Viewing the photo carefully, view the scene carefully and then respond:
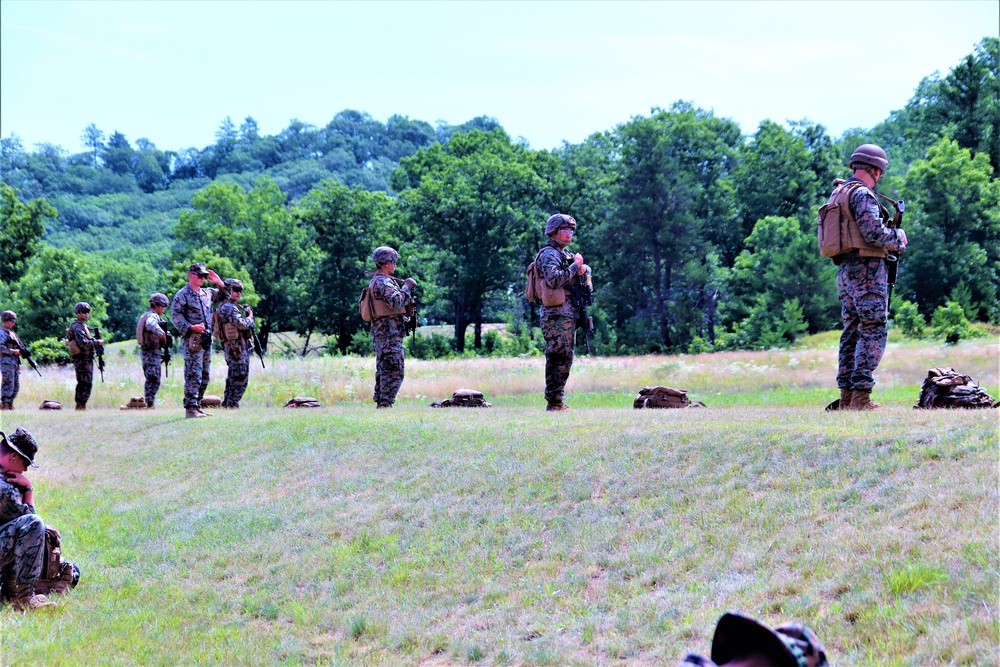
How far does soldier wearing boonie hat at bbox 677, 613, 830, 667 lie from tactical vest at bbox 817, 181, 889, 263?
31.0 feet

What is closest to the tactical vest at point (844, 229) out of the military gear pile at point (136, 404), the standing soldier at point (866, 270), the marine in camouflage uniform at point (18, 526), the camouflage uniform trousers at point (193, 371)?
the standing soldier at point (866, 270)

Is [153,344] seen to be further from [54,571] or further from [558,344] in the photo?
[54,571]

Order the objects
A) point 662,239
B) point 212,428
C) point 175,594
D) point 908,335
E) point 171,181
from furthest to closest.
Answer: point 171,181
point 662,239
point 908,335
point 212,428
point 175,594

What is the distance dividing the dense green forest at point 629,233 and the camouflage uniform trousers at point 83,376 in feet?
103

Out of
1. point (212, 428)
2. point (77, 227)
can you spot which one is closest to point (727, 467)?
point (212, 428)

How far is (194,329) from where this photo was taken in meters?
19.4

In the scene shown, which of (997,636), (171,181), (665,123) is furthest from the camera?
(171,181)

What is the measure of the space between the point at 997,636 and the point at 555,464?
5.68 metres

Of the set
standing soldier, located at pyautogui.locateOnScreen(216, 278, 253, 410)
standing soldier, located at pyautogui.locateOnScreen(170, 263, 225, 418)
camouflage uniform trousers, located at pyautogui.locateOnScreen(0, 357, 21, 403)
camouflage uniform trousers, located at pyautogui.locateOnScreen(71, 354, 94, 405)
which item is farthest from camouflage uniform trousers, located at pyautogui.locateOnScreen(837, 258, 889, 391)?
camouflage uniform trousers, located at pyautogui.locateOnScreen(0, 357, 21, 403)

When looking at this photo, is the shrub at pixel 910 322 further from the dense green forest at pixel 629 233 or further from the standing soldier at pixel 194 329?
the standing soldier at pixel 194 329

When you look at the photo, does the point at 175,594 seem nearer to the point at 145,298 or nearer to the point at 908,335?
the point at 908,335

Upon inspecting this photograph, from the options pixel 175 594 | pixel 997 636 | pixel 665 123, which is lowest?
pixel 175 594

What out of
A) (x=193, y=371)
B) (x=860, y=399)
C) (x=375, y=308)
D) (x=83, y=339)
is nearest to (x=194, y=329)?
(x=193, y=371)

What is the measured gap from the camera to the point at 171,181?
177875 millimetres
